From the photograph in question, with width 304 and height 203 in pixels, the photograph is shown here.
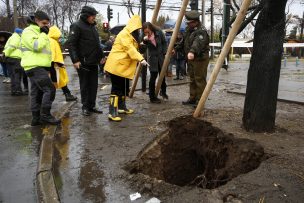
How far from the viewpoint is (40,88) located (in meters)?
6.36

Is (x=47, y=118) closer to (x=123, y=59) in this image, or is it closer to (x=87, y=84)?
(x=87, y=84)

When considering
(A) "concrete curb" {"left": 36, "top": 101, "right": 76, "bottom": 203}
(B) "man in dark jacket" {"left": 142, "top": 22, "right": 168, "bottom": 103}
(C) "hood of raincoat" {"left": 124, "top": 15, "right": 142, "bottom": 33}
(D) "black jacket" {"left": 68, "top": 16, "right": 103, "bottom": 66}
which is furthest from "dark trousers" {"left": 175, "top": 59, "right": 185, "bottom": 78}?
(A) "concrete curb" {"left": 36, "top": 101, "right": 76, "bottom": 203}

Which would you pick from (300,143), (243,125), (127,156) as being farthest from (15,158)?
(300,143)

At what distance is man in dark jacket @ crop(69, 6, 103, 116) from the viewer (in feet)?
22.5

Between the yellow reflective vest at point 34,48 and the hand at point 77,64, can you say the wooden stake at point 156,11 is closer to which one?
the hand at point 77,64

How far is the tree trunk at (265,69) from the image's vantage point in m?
5.23

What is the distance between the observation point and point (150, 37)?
8.04 m

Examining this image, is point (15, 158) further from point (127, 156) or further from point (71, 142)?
point (127, 156)

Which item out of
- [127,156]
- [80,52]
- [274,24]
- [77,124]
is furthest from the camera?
[80,52]

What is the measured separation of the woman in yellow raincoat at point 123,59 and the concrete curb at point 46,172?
3.97 feet

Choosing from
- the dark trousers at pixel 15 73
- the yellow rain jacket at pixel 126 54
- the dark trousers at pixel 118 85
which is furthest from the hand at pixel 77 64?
the dark trousers at pixel 15 73

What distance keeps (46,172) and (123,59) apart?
2963 mm

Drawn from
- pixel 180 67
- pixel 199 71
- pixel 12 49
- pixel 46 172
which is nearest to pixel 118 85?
pixel 199 71

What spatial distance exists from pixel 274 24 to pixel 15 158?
4.01m
